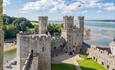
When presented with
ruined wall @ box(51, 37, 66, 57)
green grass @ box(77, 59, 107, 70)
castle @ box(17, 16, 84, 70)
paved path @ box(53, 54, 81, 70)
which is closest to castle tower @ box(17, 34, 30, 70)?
castle @ box(17, 16, 84, 70)

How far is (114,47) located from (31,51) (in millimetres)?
15591

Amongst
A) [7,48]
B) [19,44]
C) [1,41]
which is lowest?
[7,48]

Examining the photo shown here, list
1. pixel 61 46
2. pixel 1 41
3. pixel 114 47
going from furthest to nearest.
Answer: pixel 61 46 < pixel 114 47 < pixel 1 41

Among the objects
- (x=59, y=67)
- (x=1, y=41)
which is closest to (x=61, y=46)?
(x=59, y=67)

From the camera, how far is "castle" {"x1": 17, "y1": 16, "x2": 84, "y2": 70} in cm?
2044

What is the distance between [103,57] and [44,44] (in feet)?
33.8

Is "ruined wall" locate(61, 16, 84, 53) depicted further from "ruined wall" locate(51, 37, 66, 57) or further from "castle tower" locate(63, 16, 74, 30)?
"ruined wall" locate(51, 37, 66, 57)

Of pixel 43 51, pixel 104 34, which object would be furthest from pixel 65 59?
pixel 104 34

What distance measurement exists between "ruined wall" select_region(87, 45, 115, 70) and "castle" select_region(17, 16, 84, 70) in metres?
3.29

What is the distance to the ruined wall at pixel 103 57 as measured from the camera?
1023 inches

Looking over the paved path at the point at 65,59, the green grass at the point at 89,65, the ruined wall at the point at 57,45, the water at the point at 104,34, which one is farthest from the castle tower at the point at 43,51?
the water at the point at 104,34

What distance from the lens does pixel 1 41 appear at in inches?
176

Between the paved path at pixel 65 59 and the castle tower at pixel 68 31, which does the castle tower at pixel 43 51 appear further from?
the castle tower at pixel 68 31

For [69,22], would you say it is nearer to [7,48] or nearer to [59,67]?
[59,67]
